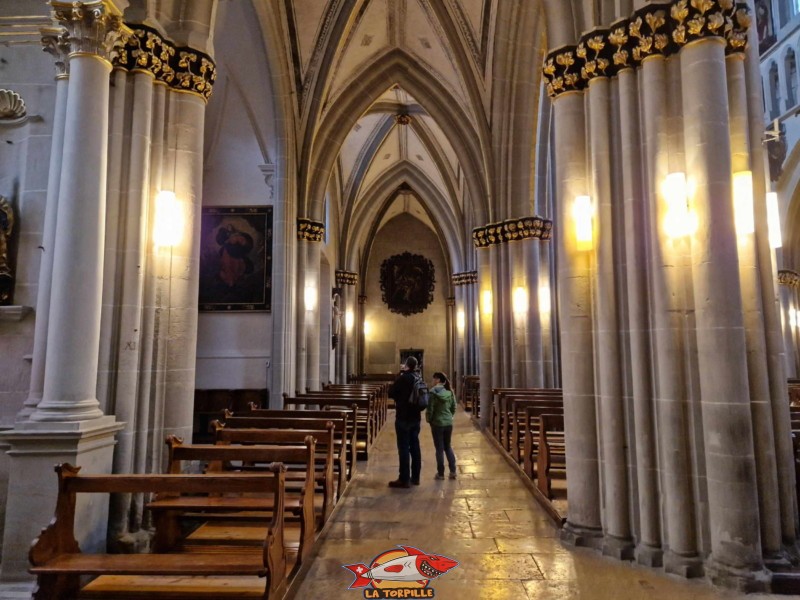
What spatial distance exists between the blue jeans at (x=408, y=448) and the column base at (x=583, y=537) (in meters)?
2.73

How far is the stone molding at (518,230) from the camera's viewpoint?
13086 mm

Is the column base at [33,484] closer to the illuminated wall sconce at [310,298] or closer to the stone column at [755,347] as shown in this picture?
the stone column at [755,347]

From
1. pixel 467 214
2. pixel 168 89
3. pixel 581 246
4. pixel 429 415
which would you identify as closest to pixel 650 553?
pixel 581 246

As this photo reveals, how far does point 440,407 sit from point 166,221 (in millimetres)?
4456

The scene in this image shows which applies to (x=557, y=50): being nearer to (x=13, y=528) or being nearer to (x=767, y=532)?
(x=767, y=532)

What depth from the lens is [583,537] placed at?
522 cm

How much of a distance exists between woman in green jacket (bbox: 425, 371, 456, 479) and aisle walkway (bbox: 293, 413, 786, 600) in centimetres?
34

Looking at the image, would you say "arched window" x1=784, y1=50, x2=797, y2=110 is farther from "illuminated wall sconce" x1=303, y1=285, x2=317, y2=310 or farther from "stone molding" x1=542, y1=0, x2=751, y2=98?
"illuminated wall sconce" x1=303, y1=285, x2=317, y2=310

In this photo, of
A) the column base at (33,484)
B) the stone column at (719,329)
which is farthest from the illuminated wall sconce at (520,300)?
the column base at (33,484)

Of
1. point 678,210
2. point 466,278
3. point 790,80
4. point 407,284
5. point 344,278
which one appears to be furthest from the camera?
point 407,284

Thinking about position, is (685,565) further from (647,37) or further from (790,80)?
(790,80)

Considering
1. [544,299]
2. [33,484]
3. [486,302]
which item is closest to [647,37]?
[33,484]

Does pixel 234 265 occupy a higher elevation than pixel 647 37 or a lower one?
lower

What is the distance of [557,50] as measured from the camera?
588 cm
